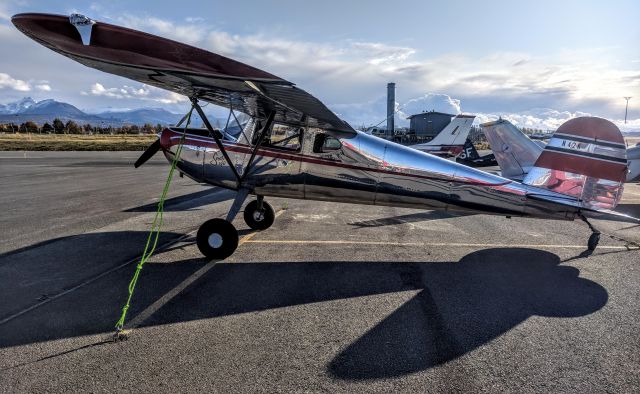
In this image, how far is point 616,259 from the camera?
6211mm

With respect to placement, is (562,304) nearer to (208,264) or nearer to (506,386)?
(506,386)

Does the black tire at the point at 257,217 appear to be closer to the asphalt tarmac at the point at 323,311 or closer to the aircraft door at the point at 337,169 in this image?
the asphalt tarmac at the point at 323,311

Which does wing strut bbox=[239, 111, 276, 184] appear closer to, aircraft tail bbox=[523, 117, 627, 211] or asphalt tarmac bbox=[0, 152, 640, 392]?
asphalt tarmac bbox=[0, 152, 640, 392]

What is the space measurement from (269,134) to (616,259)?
20.1 feet

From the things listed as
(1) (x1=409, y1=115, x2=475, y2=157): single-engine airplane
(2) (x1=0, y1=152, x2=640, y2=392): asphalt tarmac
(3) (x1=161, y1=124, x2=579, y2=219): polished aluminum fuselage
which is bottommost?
(2) (x1=0, y1=152, x2=640, y2=392): asphalt tarmac

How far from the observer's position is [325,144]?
21.3 ft

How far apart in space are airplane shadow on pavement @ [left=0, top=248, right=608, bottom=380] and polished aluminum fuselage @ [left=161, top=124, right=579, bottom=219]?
36.6 inches

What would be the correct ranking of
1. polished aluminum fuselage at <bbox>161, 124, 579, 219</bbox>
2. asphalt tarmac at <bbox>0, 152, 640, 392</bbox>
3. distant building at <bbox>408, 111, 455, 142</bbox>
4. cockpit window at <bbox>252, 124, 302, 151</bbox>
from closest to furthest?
asphalt tarmac at <bbox>0, 152, 640, 392</bbox>
polished aluminum fuselage at <bbox>161, 124, 579, 219</bbox>
cockpit window at <bbox>252, 124, 302, 151</bbox>
distant building at <bbox>408, 111, 455, 142</bbox>

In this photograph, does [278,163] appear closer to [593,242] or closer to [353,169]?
[353,169]

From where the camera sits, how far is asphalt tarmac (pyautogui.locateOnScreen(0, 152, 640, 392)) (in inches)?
117

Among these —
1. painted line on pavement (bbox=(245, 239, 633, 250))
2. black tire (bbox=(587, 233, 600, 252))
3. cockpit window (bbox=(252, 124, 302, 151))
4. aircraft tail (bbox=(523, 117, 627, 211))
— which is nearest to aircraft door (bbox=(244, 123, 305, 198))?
cockpit window (bbox=(252, 124, 302, 151))

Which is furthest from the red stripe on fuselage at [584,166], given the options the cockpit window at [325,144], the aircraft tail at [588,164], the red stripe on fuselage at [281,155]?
the cockpit window at [325,144]

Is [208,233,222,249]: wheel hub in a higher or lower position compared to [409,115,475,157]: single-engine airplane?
lower

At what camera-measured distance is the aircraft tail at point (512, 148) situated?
1148 centimetres
